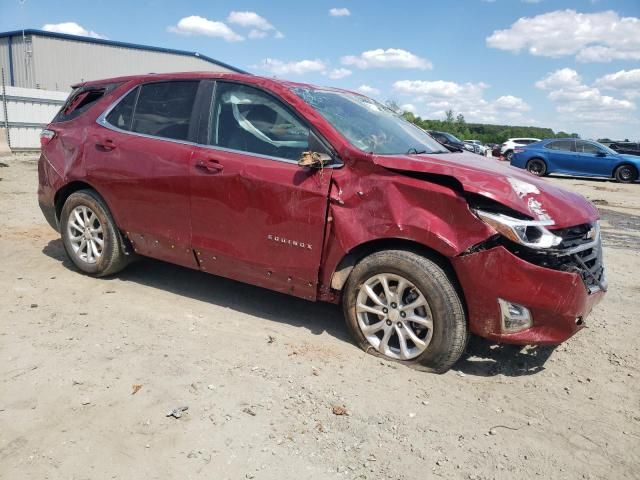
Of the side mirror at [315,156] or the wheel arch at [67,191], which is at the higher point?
the side mirror at [315,156]

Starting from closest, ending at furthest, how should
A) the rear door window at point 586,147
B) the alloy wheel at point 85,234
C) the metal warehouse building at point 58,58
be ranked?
1. the alloy wheel at point 85,234
2. the rear door window at point 586,147
3. the metal warehouse building at point 58,58

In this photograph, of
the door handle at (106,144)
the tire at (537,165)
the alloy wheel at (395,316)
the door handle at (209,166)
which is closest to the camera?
the alloy wheel at (395,316)

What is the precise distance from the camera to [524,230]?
321 centimetres

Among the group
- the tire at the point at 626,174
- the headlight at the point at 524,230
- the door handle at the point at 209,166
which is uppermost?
the door handle at the point at 209,166

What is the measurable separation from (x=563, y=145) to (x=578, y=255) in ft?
57.8

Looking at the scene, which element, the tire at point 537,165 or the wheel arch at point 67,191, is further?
the tire at point 537,165

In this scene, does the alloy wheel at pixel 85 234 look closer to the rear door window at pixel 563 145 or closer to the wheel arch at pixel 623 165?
the rear door window at pixel 563 145

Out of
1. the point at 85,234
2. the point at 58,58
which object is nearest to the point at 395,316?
the point at 85,234

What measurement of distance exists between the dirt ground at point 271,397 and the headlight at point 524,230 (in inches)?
38.7

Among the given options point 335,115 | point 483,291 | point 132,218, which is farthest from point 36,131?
point 483,291

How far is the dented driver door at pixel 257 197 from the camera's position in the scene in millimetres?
3756

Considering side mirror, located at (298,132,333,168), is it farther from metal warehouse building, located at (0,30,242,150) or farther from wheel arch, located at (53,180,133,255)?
metal warehouse building, located at (0,30,242,150)

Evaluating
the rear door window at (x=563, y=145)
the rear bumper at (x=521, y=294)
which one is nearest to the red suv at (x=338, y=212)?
the rear bumper at (x=521, y=294)

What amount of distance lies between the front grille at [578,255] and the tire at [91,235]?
11.3 feet
